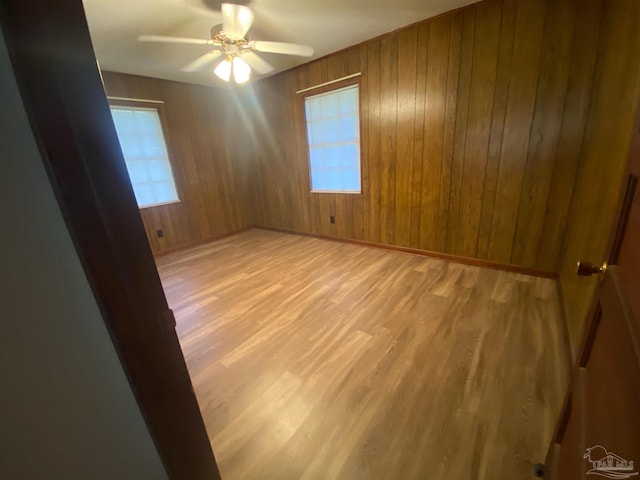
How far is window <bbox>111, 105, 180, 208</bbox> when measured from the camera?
130 inches

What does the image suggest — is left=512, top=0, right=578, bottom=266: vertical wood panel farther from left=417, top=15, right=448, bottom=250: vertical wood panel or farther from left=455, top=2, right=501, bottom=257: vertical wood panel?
left=417, top=15, right=448, bottom=250: vertical wood panel

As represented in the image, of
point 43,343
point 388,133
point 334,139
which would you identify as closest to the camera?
point 43,343

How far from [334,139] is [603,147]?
2.57 m

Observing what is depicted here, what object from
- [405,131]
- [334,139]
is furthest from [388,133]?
[334,139]

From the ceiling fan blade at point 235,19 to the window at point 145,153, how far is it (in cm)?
216

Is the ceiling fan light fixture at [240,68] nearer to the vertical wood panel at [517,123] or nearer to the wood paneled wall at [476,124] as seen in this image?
the wood paneled wall at [476,124]

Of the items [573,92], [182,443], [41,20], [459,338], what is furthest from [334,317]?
A: [573,92]

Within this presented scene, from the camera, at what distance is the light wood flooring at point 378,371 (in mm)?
1116

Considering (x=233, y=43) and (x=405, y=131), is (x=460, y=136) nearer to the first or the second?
(x=405, y=131)

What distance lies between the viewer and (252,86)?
3.98 meters

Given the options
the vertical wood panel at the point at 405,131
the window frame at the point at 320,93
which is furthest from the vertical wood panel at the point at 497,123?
the window frame at the point at 320,93

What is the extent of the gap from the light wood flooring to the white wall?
2.77 ft
